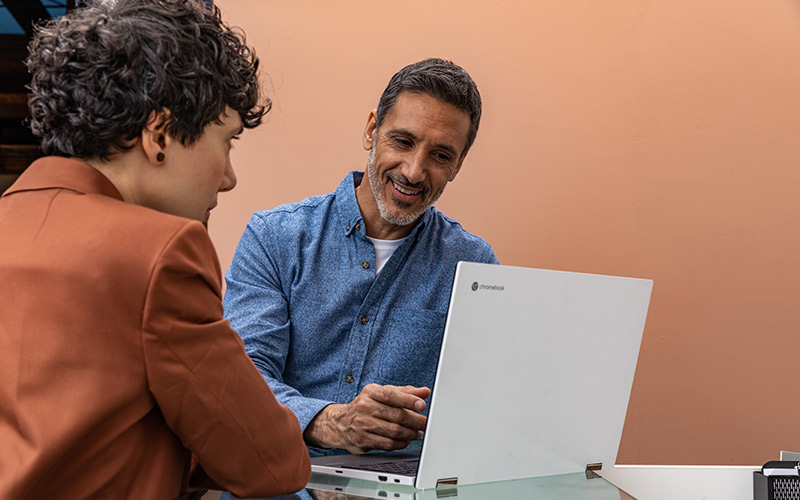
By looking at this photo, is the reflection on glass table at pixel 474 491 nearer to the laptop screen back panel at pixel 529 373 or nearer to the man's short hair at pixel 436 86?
the laptop screen back panel at pixel 529 373

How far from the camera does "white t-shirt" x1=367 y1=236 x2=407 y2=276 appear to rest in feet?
5.75

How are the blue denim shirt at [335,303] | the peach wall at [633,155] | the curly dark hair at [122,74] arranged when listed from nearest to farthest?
the curly dark hair at [122,74] < the blue denim shirt at [335,303] < the peach wall at [633,155]

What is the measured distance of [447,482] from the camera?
1062 mm

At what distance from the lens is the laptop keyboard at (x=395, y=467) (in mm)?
1122

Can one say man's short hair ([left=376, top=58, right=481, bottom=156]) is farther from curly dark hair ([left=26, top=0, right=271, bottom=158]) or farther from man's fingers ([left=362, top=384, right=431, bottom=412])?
curly dark hair ([left=26, top=0, right=271, bottom=158])

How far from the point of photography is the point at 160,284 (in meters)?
0.74

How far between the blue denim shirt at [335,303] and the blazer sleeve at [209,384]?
2.31ft

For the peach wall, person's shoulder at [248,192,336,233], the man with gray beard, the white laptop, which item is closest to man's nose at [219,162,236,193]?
the white laptop

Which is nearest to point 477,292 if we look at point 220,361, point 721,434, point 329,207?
point 220,361

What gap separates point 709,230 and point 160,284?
215cm

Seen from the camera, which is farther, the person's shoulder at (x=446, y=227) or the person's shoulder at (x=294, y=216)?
the person's shoulder at (x=446, y=227)

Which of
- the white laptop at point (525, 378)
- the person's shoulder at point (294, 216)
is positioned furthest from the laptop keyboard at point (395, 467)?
the person's shoulder at point (294, 216)

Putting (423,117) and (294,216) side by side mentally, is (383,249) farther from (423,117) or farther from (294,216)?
(423,117)

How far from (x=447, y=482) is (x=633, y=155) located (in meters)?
1.68
